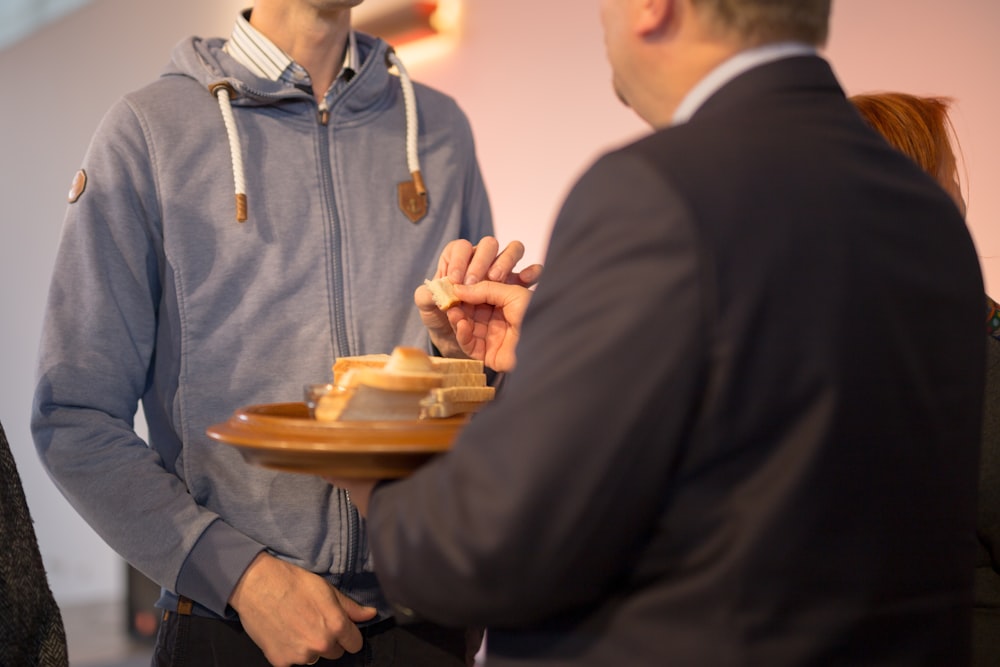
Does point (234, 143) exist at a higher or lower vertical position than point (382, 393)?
higher

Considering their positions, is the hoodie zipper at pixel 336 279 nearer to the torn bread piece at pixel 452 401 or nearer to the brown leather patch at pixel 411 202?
the brown leather patch at pixel 411 202

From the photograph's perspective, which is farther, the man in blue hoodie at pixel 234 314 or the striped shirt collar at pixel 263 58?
the striped shirt collar at pixel 263 58

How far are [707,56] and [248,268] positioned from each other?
811 millimetres

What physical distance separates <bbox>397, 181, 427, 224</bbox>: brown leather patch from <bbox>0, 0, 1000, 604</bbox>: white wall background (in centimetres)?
123

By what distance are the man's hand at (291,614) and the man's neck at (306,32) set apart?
29.2 inches

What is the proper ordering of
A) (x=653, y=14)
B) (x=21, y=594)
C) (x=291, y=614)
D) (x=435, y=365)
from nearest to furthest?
(x=653, y=14) → (x=21, y=594) → (x=435, y=365) → (x=291, y=614)

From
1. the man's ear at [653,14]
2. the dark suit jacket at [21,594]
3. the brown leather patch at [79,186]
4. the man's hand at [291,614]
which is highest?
the man's ear at [653,14]

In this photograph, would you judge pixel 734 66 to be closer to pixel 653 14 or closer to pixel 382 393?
pixel 653 14

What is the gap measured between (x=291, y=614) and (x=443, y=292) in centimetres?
47

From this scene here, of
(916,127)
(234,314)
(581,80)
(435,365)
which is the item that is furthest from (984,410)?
(581,80)

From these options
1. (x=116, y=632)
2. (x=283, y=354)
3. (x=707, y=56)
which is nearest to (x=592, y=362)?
(x=707, y=56)

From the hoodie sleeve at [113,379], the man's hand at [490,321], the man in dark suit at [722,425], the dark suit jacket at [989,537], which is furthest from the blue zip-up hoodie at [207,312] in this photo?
the dark suit jacket at [989,537]

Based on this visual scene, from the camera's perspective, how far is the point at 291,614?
1309 millimetres

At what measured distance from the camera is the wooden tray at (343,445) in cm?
93
